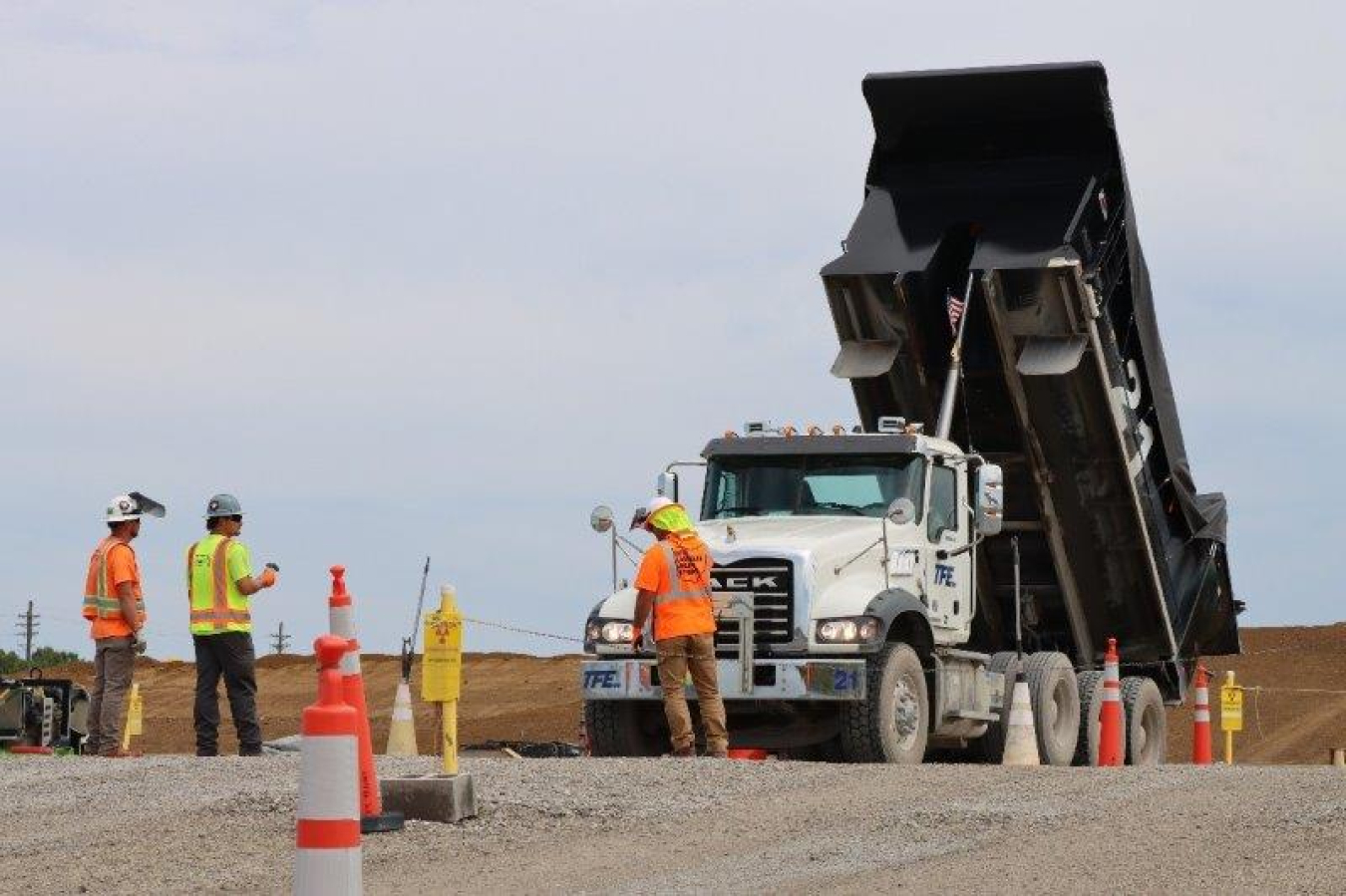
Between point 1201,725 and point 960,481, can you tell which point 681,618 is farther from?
point 1201,725

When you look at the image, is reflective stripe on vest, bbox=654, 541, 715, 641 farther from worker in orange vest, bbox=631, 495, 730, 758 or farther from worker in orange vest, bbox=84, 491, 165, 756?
→ worker in orange vest, bbox=84, 491, 165, 756

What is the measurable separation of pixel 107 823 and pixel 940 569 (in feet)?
24.3

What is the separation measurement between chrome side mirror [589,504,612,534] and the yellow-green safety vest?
2424mm

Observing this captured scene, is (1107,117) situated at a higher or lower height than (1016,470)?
higher

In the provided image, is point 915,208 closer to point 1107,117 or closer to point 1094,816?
point 1107,117

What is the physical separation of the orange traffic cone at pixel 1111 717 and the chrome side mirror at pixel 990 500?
224 centimetres

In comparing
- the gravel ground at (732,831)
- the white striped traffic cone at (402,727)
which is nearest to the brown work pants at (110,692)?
the white striped traffic cone at (402,727)

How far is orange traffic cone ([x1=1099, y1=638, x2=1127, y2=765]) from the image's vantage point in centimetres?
1816

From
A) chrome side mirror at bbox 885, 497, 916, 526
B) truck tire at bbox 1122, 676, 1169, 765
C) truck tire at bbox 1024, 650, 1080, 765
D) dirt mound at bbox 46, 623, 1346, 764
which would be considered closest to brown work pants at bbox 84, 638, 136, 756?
chrome side mirror at bbox 885, 497, 916, 526

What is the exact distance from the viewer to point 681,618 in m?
14.7

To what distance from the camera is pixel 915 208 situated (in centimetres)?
1747

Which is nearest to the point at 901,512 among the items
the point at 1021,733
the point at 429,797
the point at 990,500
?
the point at 990,500

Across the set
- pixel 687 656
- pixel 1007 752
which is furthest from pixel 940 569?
pixel 687 656

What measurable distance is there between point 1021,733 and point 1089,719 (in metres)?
1.50
